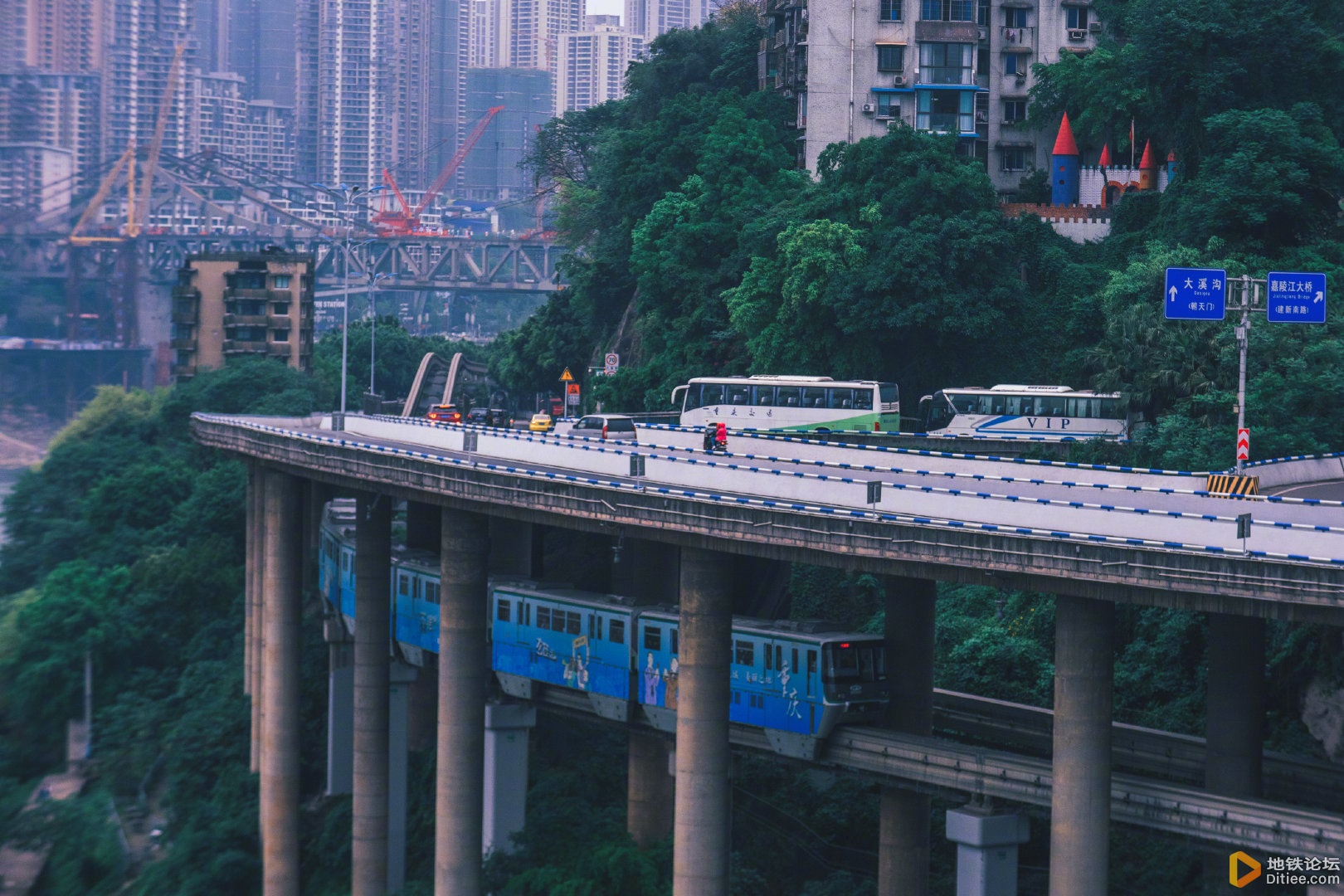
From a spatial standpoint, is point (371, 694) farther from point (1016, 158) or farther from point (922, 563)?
point (1016, 158)

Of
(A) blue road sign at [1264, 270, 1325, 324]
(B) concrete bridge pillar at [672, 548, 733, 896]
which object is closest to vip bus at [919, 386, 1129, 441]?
(A) blue road sign at [1264, 270, 1325, 324]

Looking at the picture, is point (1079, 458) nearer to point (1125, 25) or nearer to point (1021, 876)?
point (1021, 876)

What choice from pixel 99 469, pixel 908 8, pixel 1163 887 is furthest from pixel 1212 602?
pixel 99 469

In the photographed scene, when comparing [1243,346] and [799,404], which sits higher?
[1243,346]

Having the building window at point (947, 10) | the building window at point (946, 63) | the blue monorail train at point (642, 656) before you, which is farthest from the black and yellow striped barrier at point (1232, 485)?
the building window at point (947, 10)

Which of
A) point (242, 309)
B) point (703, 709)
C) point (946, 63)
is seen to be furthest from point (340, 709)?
point (242, 309)

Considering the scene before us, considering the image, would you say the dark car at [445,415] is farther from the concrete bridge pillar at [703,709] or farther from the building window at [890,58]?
the concrete bridge pillar at [703,709]
